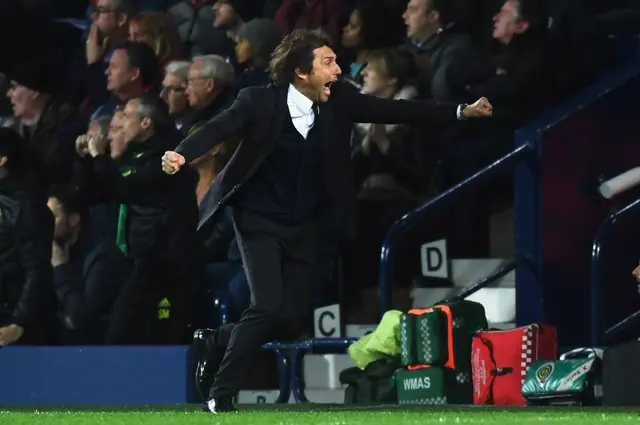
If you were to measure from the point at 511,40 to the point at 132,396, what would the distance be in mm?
3034

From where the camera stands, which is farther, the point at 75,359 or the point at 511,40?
the point at 75,359

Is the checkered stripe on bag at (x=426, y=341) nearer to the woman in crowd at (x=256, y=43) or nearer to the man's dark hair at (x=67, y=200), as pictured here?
the woman in crowd at (x=256, y=43)

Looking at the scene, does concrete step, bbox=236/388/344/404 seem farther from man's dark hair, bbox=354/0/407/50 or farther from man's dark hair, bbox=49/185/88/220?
man's dark hair, bbox=354/0/407/50

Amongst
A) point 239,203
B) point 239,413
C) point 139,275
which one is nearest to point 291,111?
point 239,203

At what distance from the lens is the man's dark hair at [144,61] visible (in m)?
11.1

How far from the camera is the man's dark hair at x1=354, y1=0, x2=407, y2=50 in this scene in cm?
1093

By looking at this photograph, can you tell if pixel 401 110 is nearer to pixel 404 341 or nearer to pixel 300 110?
pixel 300 110

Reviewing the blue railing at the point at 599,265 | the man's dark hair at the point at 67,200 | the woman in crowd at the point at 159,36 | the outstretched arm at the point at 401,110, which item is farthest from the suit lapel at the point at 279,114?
the woman in crowd at the point at 159,36

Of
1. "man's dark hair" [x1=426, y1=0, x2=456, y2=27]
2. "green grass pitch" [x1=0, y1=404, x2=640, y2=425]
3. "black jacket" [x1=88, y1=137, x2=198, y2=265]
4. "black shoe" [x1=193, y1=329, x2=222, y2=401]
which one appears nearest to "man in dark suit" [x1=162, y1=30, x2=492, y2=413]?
"green grass pitch" [x1=0, y1=404, x2=640, y2=425]

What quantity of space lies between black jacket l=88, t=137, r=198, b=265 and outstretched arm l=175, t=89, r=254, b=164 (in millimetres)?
2761

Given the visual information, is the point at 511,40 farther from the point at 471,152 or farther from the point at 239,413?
the point at 239,413

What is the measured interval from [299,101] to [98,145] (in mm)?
3871

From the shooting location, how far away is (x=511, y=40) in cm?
991

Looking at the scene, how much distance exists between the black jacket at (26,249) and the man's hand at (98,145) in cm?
56
